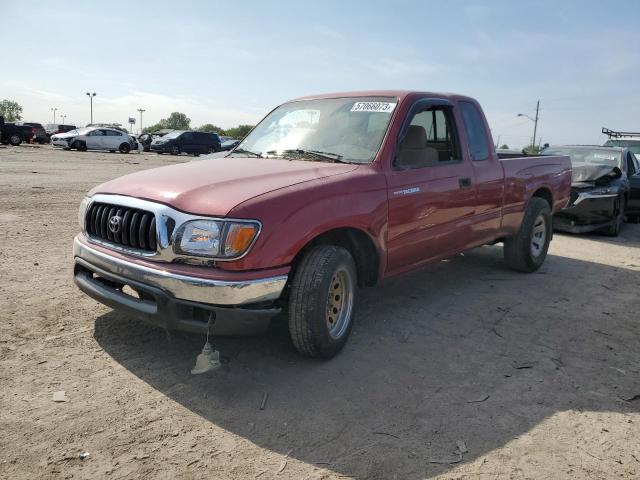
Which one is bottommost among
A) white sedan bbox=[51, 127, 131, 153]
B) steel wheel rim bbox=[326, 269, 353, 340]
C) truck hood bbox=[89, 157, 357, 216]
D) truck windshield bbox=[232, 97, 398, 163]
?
steel wheel rim bbox=[326, 269, 353, 340]

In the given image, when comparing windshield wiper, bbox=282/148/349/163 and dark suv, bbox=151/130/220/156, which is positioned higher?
dark suv, bbox=151/130/220/156

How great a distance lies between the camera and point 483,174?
496 cm

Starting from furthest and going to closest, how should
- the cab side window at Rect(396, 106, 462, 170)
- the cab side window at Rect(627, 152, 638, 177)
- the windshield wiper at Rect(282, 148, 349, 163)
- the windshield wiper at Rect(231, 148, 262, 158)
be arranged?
the cab side window at Rect(627, 152, 638, 177) → the windshield wiper at Rect(231, 148, 262, 158) → the cab side window at Rect(396, 106, 462, 170) → the windshield wiper at Rect(282, 148, 349, 163)

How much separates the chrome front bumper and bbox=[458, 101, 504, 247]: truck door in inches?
103

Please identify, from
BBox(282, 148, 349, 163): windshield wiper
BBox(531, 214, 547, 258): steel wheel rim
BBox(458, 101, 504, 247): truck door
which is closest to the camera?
BBox(282, 148, 349, 163): windshield wiper

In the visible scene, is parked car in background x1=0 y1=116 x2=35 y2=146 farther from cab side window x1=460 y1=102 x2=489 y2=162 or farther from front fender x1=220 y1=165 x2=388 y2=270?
front fender x1=220 y1=165 x2=388 y2=270

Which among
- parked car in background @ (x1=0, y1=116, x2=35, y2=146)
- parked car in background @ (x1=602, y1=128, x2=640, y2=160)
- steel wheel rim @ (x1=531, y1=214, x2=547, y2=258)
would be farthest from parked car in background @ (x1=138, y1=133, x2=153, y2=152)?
steel wheel rim @ (x1=531, y1=214, x2=547, y2=258)

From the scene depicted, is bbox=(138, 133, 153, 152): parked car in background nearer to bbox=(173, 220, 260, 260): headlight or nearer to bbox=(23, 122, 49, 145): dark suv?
bbox=(23, 122, 49, 145): dark suv

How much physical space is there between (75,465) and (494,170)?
4356 millimetres

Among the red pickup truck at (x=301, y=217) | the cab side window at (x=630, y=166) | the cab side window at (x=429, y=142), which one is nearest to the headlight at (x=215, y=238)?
the red pickup truck at (x=301, y=217)

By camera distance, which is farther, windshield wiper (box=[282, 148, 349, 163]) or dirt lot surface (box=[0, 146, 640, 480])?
windshield wiper (box=[282, 148, 349, 163])

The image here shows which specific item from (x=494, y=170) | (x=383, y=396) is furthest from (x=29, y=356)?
(x=494, y=170)

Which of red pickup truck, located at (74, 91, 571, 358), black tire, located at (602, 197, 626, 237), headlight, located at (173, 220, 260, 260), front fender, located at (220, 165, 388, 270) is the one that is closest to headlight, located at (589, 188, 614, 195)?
black tire, located at (602, 197, 626, 237)

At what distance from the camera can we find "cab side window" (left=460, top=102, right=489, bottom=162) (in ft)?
16.2
